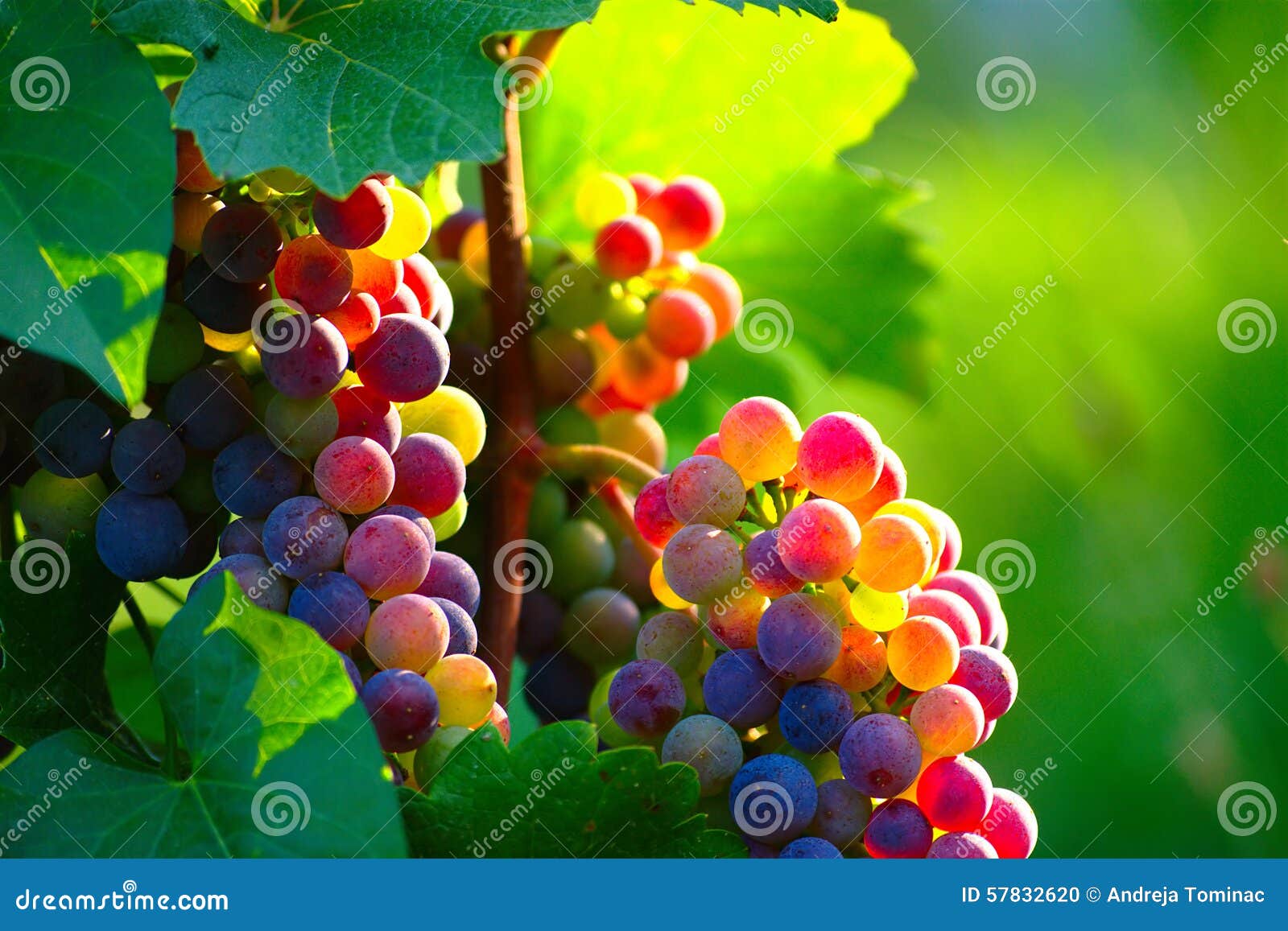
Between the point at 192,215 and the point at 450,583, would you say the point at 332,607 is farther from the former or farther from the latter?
the point at 192,215

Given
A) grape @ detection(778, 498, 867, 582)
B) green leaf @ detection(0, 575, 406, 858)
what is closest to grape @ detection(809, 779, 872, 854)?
grape @ detection(778, 498, 867, 582)

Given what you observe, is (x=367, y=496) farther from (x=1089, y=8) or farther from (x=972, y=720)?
(x=1089, y=8)

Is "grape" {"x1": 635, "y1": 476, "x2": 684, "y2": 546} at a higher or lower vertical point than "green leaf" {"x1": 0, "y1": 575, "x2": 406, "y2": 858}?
higher

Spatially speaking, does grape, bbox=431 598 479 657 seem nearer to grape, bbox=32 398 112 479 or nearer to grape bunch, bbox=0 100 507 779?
grape bunch, bbox=0 100 507 779

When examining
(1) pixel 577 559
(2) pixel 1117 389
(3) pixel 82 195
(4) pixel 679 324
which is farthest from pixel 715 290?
(2) pixel 1117 389

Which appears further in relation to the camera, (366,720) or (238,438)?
(238,438)
